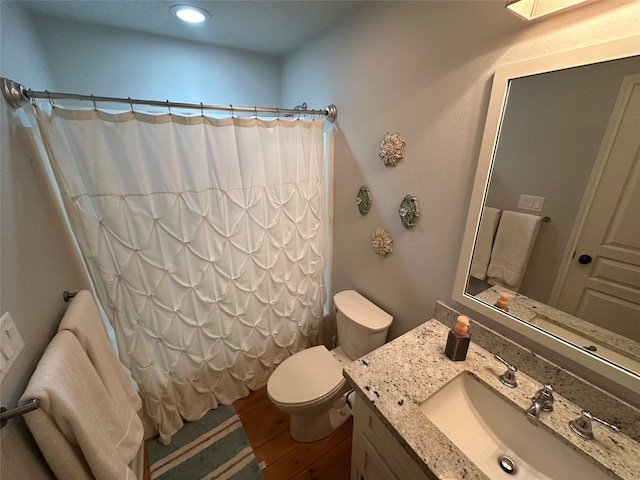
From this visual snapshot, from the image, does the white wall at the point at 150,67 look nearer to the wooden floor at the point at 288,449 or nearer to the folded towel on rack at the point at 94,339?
the folded towel on rack at the point at 94,339

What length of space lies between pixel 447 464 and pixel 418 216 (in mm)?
876

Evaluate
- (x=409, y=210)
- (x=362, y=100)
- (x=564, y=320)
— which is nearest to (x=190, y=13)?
(x=362, y=100)

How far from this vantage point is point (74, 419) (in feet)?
2.04

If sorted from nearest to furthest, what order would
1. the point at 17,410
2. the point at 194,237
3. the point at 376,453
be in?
the point at 17,410 → the point at 376,453 → the point at 194,237

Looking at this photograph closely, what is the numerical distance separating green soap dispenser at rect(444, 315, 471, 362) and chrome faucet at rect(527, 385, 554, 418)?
0.70 ft

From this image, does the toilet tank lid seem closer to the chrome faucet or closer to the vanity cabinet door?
the vanity cabinet door

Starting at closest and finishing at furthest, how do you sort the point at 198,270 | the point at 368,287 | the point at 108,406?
the point at 108,406 → the point at 198,270 → the point at 368,287

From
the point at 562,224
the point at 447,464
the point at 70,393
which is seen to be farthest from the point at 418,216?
the point at 70,393

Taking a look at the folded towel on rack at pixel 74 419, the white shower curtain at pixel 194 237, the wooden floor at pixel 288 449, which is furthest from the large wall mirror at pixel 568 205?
the folded towel on rack at pixel 74 419

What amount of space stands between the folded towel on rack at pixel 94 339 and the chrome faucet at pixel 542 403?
1.41 m

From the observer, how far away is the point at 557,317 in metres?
0.81

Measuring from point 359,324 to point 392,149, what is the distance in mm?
936

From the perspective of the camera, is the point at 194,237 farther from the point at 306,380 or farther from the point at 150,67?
the point at 150,67

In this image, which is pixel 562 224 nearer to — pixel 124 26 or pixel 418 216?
pixel 418 216
